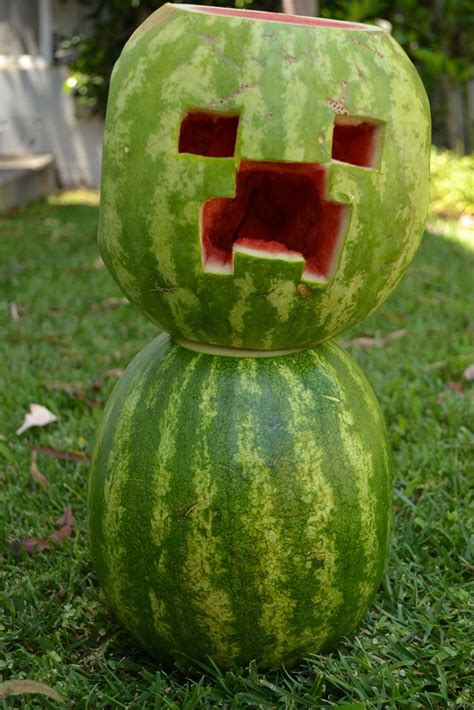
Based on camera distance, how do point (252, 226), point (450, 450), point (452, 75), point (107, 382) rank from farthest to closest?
point (452, 75)
point (107, 382)
point (450, 450)
point (252, 226)

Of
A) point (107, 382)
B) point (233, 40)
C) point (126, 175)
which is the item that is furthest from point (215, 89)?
point (107, 382)

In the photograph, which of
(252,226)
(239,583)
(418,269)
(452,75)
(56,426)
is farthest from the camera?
(452,75)

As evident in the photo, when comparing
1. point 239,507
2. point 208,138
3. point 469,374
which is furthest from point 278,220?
point 469,374

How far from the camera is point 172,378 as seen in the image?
78.6 inches

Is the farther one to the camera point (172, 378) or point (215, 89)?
point (172, 378)

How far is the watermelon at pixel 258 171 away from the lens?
1777 mm

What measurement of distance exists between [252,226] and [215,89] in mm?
374

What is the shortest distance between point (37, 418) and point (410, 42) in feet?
20.9

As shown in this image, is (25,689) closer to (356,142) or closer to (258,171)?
(258,171)

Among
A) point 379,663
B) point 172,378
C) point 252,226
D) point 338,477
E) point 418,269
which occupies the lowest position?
point 418,269

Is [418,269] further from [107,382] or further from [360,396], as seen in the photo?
[360,396]

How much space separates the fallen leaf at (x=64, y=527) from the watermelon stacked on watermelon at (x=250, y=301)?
542 mm

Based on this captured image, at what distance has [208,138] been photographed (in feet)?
6.31

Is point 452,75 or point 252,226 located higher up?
point 252,226
